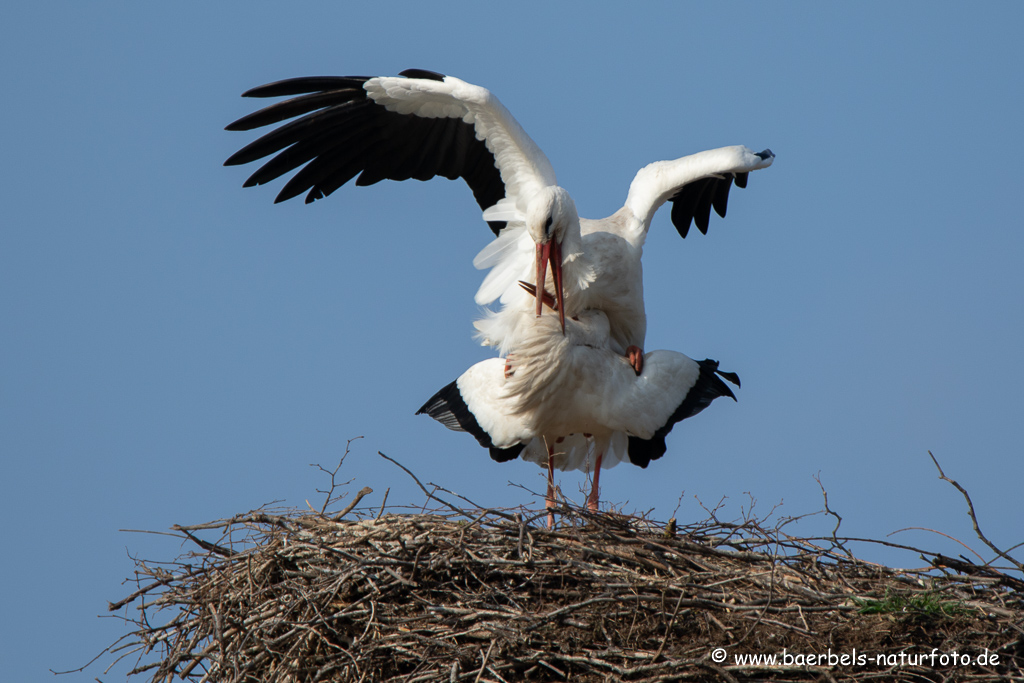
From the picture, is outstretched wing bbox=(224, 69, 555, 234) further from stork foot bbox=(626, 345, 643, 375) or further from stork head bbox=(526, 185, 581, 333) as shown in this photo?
stork foot bbox=(626, 345, 643, 375)

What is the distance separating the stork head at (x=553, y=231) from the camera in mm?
5793

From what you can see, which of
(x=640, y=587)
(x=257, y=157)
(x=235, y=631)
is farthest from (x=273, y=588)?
(x=257, y=157)

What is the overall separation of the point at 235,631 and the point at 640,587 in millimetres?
1751

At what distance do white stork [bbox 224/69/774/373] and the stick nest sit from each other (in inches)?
61.3

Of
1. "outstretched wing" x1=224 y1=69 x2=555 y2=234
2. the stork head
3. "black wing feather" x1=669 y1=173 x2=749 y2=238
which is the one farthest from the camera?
"black wing feather" x1=669 y1=173 x2=749 y2=238

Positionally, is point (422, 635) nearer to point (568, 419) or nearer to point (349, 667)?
point (349, 667)

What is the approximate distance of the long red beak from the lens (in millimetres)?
5887

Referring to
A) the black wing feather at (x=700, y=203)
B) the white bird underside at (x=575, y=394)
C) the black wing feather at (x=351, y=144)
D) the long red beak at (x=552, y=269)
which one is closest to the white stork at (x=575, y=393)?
the white bird underside at (x=575, y=394)

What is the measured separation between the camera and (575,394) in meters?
6.09

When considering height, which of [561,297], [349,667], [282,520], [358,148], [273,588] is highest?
[358,148]

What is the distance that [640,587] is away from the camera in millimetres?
4641

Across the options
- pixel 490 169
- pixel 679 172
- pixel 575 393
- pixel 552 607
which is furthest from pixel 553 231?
pixel 552 607

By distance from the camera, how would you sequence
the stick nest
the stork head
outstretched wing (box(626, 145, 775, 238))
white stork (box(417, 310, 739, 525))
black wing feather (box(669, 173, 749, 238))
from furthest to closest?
black wing feather (box(669, 173, 749, 238)), outstretched wing (box(626, 145, 775, 238)), white stork (box(417, 310, 739, 525)), the stork head, the stick nest

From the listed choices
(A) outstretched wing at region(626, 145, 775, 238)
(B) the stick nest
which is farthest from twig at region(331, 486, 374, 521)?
(A) outstretched wing at region(626, 145, 775, 238)
